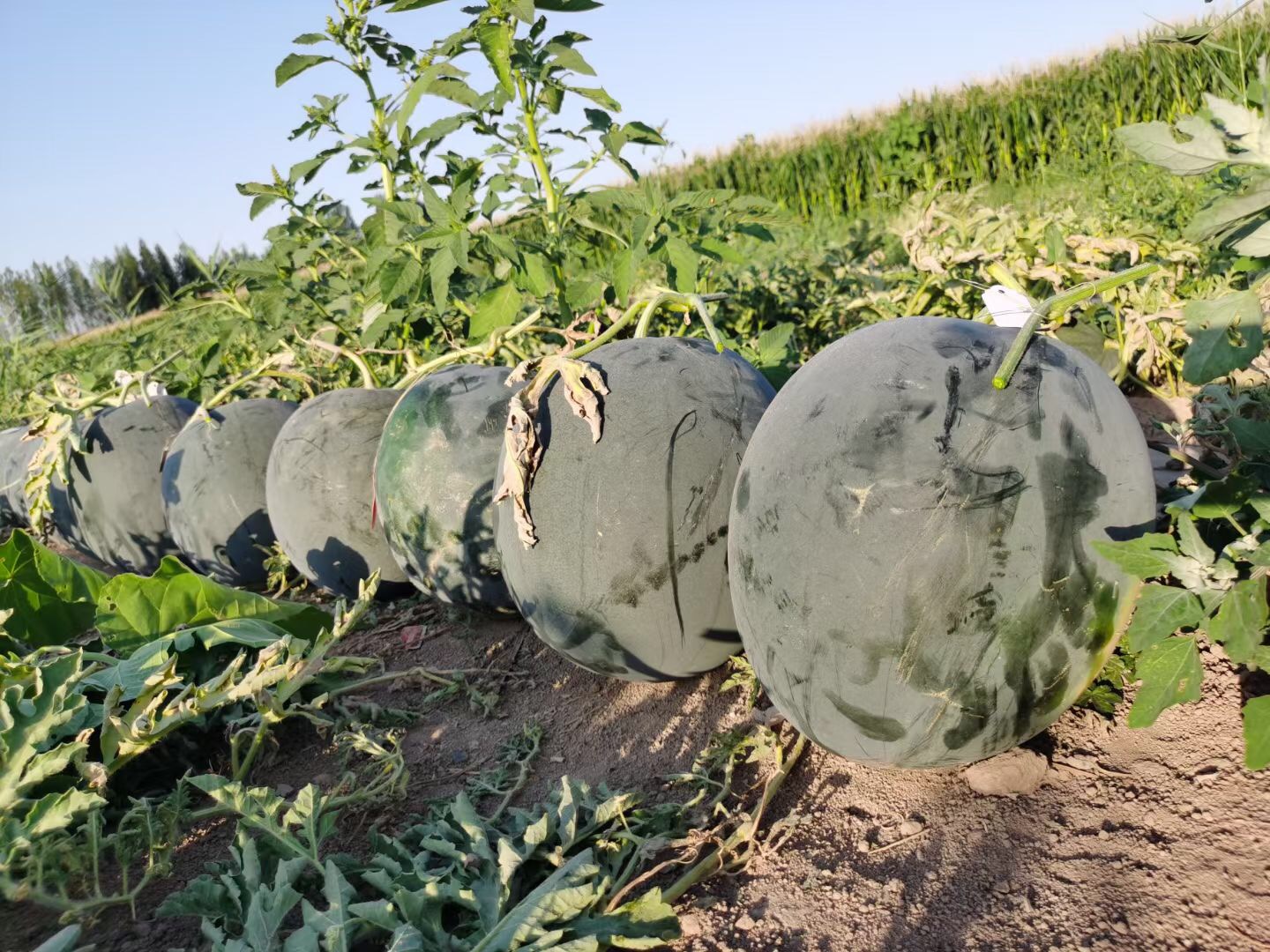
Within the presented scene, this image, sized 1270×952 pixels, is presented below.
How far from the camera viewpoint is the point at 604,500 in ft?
6.92

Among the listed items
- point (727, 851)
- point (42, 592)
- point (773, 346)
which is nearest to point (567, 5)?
point (773, 346)

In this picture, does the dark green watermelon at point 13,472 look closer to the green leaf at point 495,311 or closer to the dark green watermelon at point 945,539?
the green leaf at point 495,311

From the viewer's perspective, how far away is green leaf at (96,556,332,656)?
245cm

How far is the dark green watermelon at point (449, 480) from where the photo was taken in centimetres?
274

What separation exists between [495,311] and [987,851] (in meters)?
2.00

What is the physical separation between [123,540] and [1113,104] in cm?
1412

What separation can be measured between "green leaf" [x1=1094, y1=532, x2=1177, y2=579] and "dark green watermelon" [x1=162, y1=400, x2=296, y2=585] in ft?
9.95

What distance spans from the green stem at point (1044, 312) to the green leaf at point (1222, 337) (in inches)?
6.6

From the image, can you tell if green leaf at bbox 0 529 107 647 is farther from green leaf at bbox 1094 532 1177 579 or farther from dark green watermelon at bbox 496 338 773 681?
green leaf at bbox 1094 532 1177 579

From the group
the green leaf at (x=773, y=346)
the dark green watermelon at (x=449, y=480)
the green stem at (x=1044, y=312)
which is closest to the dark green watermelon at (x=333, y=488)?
the dark green watermelon at (x=449, y=480)

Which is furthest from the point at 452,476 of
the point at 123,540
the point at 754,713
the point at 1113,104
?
the point at 1113,104

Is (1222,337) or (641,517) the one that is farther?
(641,517)

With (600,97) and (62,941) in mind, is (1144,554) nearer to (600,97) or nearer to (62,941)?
(62,941)

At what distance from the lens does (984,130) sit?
46.4 feet
